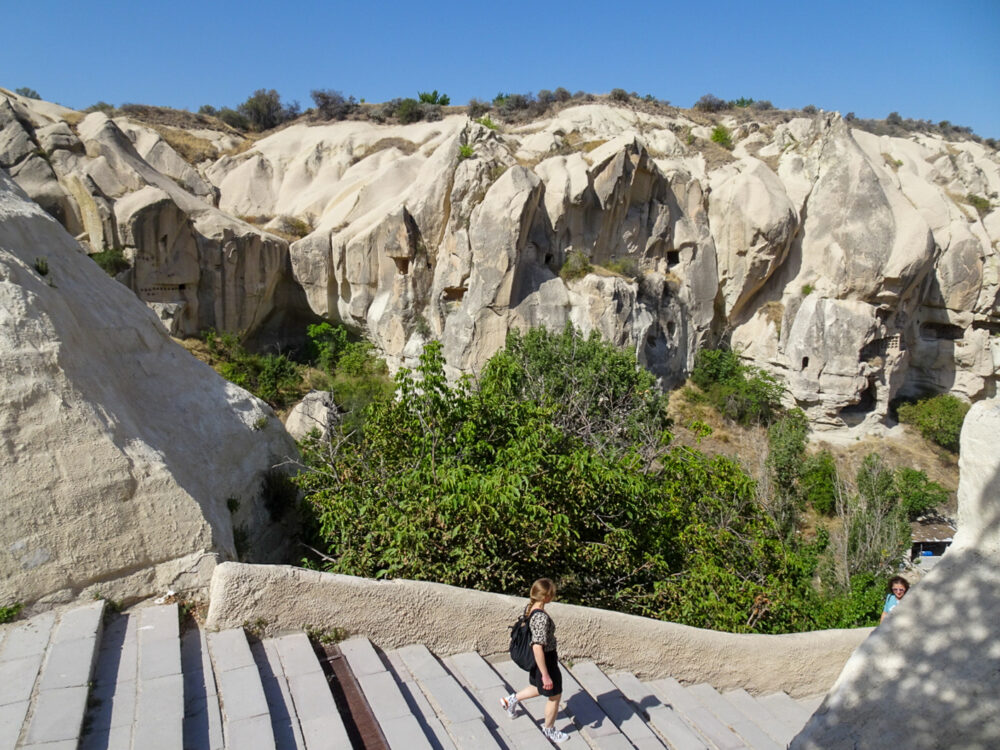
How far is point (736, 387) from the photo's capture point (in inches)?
772

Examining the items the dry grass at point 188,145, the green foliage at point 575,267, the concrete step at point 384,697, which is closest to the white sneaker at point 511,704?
the concrete step at point 384,697

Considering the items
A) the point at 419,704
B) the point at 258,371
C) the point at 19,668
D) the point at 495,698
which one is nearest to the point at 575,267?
the point at 258,371

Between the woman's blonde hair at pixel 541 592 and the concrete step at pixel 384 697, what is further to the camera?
the woman's blonde hair at pixel 541 592

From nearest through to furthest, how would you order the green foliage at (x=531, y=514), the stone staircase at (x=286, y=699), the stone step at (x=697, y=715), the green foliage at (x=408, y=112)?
the stone staircase at (x=286, y=699) → the stone step at (x=697, y=715) → the green foliage at (x=531, y=514) → the green foliage at (x=408, y=112)

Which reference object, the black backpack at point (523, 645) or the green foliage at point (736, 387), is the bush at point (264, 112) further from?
the black backpack at point (523, 645)

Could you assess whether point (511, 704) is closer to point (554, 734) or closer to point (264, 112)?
point (554, 734)

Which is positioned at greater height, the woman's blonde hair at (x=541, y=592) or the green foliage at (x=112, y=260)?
the green foliage at (x=112, y=260)

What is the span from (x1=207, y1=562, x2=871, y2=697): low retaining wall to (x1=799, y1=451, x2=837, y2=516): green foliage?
41.9 ft

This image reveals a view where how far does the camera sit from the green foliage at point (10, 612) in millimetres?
3529

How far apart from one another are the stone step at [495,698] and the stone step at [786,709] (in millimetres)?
1896

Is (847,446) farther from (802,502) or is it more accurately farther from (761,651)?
(761,651)

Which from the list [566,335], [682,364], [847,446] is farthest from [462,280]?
[847,446]

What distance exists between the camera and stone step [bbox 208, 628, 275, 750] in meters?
2.87

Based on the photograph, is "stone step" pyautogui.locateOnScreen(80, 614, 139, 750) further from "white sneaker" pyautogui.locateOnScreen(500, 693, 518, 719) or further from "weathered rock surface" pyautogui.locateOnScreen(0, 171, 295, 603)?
"white sneaker" pyautogui.locateOnScreen(500, 693, 518, 719)
